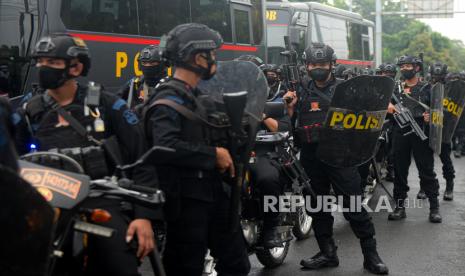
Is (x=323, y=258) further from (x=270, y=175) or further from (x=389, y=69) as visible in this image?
(x=389, y=69)

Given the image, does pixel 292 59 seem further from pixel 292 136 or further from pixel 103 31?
pixel 103 31

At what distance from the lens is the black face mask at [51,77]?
10.6ft

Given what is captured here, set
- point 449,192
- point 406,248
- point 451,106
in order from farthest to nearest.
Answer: point 449,192 < point 451,106 < point 406,248

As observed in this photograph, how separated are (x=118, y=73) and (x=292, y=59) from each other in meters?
3.38

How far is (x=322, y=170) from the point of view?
18.4 ft

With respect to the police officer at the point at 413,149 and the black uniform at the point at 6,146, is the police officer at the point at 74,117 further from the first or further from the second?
the police officer at the point at 413,149

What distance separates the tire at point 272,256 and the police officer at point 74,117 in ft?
7.52

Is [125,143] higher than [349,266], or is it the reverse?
[125,143]

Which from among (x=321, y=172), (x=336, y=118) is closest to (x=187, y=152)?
(x=336, y=118)

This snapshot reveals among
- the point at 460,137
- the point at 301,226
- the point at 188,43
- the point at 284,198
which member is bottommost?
the point at 460,137

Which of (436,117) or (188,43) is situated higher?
(188,43)

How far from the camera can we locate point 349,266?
5770mm

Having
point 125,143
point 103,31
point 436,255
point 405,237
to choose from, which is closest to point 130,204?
point 125,143

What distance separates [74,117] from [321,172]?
277cm
